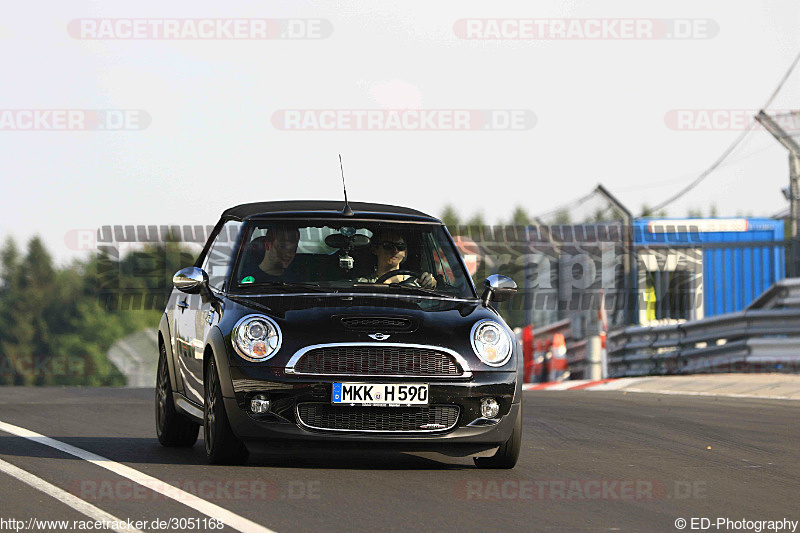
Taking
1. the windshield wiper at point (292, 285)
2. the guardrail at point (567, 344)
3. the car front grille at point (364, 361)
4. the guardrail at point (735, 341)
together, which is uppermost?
the windshield wiper at point (292, 285)

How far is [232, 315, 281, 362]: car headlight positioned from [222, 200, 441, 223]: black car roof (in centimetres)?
131

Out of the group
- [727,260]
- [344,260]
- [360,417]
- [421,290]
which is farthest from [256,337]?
[727,260]

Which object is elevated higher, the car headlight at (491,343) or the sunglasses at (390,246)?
the sunglasses at (390,246)

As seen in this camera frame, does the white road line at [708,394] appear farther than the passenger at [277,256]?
Yes

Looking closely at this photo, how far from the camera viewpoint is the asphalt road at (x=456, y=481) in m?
6.43

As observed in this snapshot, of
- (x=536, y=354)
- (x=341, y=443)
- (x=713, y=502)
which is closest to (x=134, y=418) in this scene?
(x=341, y=443)

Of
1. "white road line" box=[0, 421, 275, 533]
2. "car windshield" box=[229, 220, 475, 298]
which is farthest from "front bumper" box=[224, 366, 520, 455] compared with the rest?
"car windshield" box=[229, 220, 475, 298]

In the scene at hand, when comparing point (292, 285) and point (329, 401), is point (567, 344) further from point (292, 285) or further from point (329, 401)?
point (329, 401)

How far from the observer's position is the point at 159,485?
24.0ft

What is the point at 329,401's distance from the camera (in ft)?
25.3

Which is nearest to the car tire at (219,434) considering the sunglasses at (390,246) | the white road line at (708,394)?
the sunglasses at (390,246)

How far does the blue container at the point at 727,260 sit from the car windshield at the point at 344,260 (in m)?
13.7

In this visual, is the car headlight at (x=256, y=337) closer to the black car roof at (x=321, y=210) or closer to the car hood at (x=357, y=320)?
the car hood at (x=357, y=320)

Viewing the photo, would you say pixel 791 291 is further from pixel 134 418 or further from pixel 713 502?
pixel 713 502
